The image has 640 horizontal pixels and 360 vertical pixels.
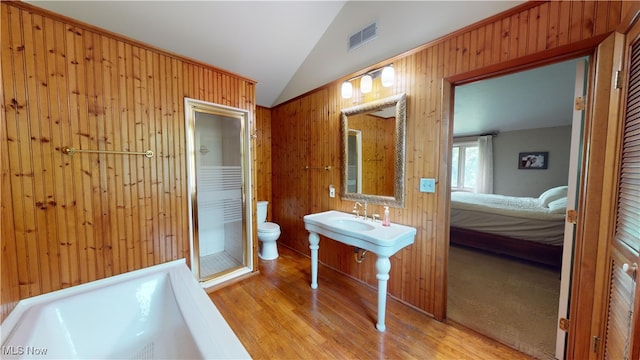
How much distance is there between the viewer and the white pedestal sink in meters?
1.79

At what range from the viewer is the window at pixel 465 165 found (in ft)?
18.5

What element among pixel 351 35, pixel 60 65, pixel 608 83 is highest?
pixel 351 35

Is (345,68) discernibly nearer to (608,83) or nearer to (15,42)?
(608,83)

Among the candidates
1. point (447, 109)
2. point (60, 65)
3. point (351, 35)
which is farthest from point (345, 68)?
point (60, 65)

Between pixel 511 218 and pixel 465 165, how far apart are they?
119 inches

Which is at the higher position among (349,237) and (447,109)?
(447,109)

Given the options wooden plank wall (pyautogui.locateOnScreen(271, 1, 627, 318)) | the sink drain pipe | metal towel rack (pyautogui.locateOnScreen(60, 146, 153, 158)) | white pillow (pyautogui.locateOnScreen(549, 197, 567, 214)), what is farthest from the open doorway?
metal towel rack (pyautogui.locateOnScreen(60, 146, 153, 158))

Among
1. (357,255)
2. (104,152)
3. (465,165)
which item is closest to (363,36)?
(357,255)

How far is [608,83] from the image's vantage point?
4.05 ft

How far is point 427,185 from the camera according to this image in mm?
1951

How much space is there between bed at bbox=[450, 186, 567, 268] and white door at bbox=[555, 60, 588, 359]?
5.79 feet

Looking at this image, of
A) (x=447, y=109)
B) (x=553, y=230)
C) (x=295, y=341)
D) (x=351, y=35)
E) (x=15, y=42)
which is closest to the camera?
(x=15, y=42)

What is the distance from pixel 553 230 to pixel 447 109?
8.09ft

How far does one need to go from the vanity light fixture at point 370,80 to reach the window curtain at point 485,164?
14.8ft
